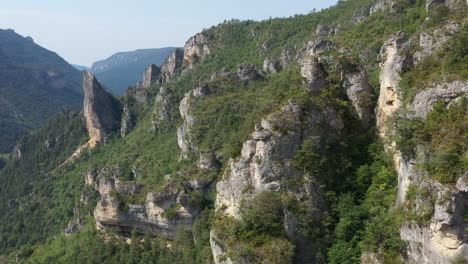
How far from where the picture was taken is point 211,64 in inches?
4675

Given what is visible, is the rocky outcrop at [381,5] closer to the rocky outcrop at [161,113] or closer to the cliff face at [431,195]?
the cliff face at [431,195]

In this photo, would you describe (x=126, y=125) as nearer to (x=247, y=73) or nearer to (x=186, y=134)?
(x=186, y=134)

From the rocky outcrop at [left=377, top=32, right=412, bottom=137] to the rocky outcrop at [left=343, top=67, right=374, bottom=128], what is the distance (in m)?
1.68

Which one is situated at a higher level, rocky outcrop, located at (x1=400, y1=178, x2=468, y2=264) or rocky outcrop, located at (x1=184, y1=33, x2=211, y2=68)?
rocky outcrop, located at (x1=184, y1=33, x2=211, y2=68)

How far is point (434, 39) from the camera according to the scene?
3033 cm

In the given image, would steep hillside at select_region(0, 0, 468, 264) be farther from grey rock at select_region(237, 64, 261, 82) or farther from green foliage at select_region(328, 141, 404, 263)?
grey rock at select_region(237, 64, 261, 82)

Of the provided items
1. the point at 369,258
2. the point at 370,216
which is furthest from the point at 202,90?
the point at 369,258

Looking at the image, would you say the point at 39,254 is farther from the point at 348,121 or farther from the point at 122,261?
the point at 348,121

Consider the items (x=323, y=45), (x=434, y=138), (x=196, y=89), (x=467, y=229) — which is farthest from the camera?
(x=196, y=89)

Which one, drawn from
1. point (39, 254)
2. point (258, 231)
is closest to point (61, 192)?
point (39, 254)

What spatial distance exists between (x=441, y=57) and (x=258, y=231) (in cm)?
1982

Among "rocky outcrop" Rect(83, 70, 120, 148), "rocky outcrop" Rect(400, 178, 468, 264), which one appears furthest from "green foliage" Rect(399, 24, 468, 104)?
"rocky outcrop" Rect(83, 70, 120, 148)

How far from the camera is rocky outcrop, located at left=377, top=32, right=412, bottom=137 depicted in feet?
102

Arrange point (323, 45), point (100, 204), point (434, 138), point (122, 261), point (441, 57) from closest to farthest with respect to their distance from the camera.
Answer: point (434, 138)
point (441, 57)
point (122, 261)
point (100, 204)
point (323, 45)
